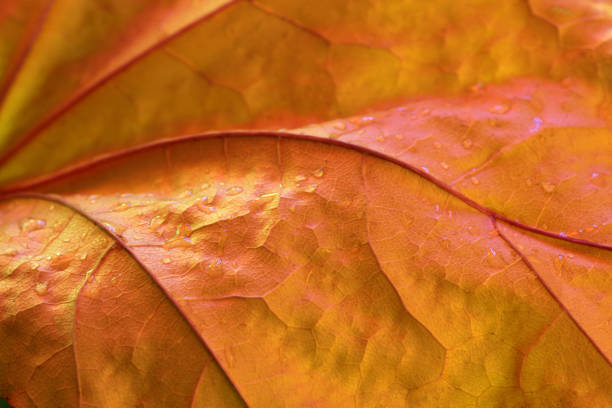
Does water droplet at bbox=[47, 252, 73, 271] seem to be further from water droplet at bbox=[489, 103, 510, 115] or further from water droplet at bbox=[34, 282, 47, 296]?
water droplet at bbox=[489, 103, 510, 115]

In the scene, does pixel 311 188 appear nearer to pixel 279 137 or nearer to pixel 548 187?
pixel 279 137

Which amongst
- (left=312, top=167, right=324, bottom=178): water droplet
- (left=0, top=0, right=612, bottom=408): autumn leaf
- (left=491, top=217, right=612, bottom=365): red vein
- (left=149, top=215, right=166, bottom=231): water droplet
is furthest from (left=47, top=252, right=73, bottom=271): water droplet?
(left=491, top=217, right=612, bottom=365): red vein

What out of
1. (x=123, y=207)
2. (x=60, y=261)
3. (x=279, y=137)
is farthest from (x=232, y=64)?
(x=60, y=261)

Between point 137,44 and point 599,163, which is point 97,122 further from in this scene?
point 599,163

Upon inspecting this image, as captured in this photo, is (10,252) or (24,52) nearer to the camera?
(10,252)

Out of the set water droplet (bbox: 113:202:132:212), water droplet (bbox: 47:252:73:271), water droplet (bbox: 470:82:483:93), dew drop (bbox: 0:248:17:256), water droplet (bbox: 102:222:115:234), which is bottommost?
water droplet (bbox: 470:82:483:93)

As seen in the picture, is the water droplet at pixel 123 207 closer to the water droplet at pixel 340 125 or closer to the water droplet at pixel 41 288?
the water droplet at pixel 41 288
